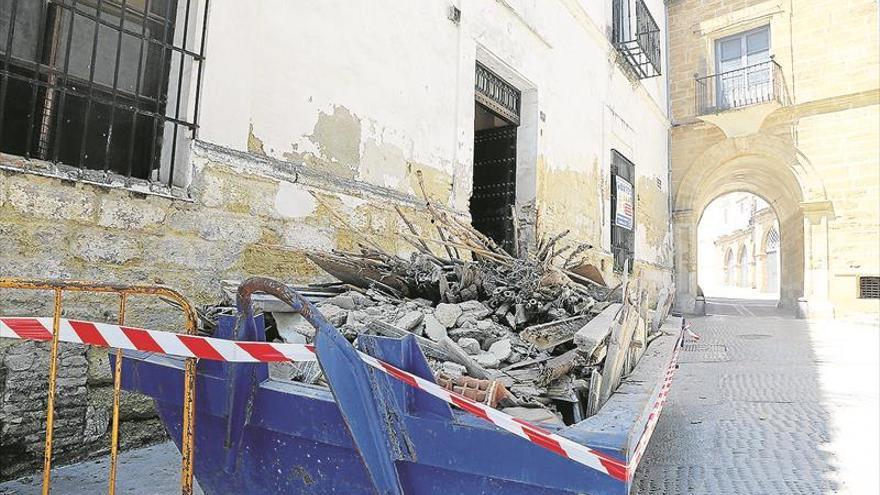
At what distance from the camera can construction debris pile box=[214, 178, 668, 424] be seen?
1641 mm

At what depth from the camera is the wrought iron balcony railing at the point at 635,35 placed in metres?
10.2

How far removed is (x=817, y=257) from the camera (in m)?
12.4

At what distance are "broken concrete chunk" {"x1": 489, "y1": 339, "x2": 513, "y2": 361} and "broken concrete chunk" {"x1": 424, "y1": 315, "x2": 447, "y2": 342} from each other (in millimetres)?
207

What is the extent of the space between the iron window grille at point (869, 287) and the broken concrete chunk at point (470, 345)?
13830mm

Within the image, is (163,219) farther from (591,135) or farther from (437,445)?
(591,135)

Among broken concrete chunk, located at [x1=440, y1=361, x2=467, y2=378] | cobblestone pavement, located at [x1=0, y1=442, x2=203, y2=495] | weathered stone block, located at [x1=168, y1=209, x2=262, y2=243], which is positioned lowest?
cobblestone pavement, located at [x1=0, y1=442, x2=203, y2=495]

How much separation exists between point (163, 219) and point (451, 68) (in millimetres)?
3566

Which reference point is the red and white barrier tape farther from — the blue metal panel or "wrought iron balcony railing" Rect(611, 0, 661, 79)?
"wrought iron balcony railing" Rect(611, 0, 661, 79)

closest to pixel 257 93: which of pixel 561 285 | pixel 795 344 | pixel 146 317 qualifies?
pixel 146 317

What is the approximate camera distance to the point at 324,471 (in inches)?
59.5

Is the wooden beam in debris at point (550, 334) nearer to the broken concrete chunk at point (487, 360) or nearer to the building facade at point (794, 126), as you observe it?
the broken concrete chunk at point (487, 360)

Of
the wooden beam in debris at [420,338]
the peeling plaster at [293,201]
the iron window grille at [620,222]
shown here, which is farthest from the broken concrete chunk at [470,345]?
the iron window grille at [620,222]

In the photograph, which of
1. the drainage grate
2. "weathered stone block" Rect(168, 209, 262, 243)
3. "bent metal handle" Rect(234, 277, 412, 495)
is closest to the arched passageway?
the drainage grate

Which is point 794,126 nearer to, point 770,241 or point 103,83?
point 103,83
